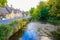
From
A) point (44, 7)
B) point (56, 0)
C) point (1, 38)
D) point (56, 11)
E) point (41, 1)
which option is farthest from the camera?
point (41, 1)

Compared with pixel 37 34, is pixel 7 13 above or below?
above

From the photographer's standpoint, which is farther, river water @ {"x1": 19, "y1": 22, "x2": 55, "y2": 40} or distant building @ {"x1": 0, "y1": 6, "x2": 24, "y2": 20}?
distant building @ {"x1": 0, "y1": 6, "x2": 24, "y2": 20}

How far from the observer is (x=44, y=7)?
71562 millimetres

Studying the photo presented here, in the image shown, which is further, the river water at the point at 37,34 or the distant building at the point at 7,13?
the distant building at the point at 7,13

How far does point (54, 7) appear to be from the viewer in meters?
38.8

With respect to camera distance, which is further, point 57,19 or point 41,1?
point 41,1

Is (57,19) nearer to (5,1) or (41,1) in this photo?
(5,1)

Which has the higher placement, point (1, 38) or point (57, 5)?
point (57, 5)

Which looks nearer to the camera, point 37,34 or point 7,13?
point 37,34

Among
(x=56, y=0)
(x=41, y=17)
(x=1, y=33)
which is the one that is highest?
(x=56, y=0)

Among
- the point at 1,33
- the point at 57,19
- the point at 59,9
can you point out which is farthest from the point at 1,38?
the point at 57,19

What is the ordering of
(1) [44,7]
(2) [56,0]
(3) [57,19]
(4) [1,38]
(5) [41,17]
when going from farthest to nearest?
(5) [41,17] → (1) [44,7] → (3) [57,19] → (2) [56,0] → (4) [1,38]

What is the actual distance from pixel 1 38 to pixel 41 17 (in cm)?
6200

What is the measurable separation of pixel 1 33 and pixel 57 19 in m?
38.2
